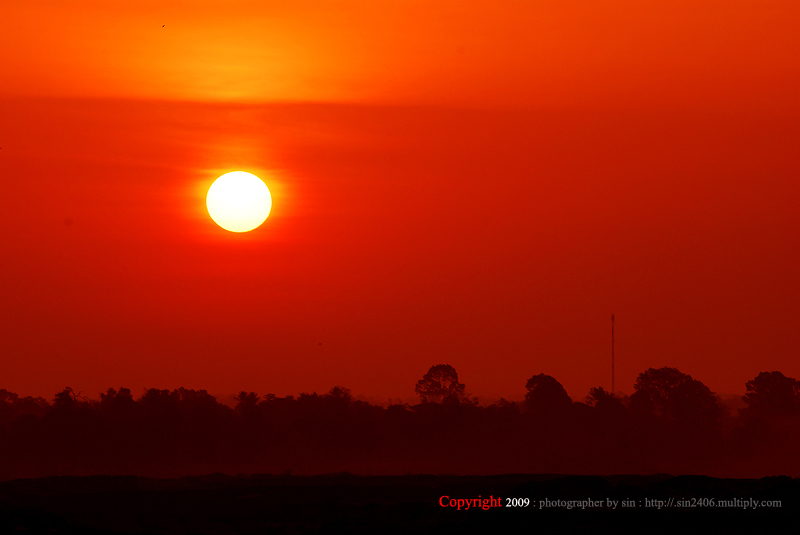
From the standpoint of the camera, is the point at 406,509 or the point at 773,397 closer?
the point at 406,509

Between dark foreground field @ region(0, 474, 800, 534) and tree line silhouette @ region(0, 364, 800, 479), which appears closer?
dark foreground field @ region(0, 474, 800, 534)

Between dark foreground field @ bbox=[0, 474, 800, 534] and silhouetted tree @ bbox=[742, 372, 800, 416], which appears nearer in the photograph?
dark foreground field @ bbox=[0, 474, 800, 534]

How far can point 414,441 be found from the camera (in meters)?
195

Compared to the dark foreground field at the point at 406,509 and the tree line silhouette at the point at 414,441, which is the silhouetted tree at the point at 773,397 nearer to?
the tree line silhouette at the point at 414,441

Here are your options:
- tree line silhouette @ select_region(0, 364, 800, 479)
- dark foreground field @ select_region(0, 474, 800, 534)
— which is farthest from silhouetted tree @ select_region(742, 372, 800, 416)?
dark foreground field @ select_region(0, 474, 800, 534)

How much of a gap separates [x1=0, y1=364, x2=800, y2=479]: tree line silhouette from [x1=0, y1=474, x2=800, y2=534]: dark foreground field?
66471 millimetres

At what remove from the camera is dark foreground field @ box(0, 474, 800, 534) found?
86.3 metres

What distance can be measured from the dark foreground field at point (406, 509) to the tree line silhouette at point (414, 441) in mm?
66471

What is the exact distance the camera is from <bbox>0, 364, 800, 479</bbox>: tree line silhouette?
611ft

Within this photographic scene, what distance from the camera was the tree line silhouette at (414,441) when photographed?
186375 mm

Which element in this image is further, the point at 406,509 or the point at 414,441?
the point at 414,441

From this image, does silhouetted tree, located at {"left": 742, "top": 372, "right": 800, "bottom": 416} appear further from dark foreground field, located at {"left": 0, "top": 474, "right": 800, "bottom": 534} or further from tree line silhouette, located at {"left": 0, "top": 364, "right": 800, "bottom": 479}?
dark foreground field, located at {"left": 0, "top": 474, "right": 800, "bottom": 534}

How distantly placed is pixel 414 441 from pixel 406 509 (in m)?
99.4

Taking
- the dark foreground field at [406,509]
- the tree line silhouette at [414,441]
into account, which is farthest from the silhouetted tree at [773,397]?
the dark foreground field at [406,509]
